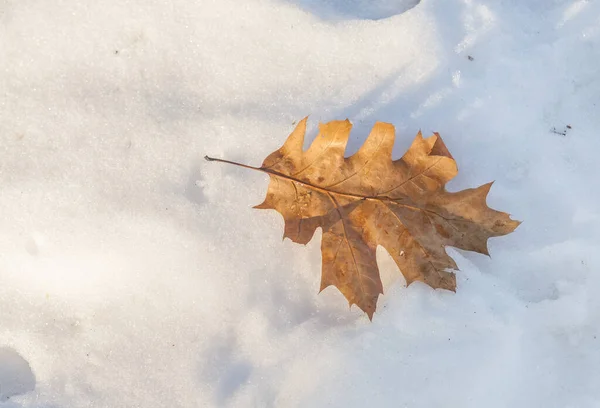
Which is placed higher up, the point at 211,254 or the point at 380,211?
the point at 380,211

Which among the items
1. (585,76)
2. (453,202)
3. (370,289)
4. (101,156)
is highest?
(585,76)

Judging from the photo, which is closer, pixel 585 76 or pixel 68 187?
pixel 68 187

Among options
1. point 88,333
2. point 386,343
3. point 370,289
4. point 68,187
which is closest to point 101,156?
point 68,187

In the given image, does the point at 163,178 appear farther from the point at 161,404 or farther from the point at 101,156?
the point at 161,404
